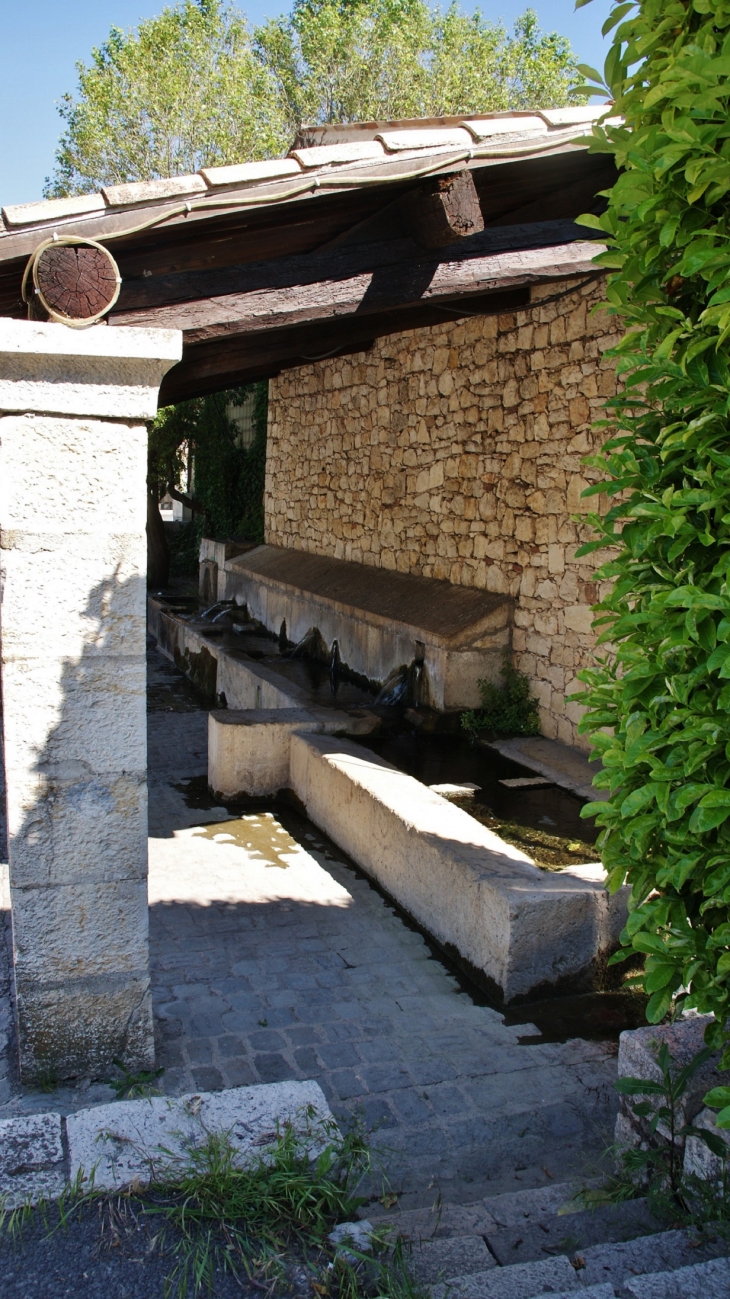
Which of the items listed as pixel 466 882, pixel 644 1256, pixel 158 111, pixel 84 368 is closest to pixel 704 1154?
pixel 644 1256

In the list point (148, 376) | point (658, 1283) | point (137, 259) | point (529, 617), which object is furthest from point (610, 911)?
point (529, 617)

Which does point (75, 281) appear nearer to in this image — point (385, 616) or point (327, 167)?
point (327, 167)

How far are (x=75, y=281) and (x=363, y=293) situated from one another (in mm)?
1493

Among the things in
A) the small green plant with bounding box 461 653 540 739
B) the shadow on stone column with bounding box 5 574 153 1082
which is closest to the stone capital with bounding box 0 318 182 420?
the shadow on stone column with bounding box 5 574 153 1082

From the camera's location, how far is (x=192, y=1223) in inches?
78.4

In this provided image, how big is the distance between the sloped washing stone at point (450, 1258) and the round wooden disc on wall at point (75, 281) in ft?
8.09

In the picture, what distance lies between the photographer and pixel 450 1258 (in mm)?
2131

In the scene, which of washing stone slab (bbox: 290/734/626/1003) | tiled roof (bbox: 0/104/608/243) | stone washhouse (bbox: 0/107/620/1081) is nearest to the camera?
stone washhouse (bbox: 0/107/620/1081)

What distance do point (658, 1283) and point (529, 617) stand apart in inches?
221

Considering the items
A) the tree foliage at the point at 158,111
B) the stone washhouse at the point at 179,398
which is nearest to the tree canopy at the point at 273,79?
the tree foliage at the point at 158,111

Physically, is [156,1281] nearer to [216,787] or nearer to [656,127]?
[656,127]

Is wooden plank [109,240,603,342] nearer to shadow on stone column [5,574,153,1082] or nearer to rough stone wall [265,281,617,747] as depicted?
shadow on stone column [5,574,153,1082]

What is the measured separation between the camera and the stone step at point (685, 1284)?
164cm

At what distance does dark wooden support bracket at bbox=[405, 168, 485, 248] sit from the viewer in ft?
12.3
